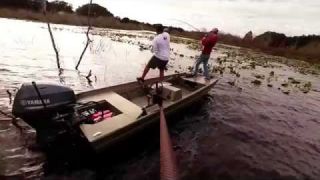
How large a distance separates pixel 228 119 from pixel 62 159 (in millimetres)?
7428

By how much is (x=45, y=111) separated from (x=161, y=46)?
617 cm

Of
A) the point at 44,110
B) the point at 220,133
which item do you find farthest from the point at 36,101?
the point at 220,133

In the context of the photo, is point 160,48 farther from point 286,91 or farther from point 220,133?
point 286,91

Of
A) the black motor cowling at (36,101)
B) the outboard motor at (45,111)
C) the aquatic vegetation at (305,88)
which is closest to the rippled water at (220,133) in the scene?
the aquatic vegetation at (305,88)

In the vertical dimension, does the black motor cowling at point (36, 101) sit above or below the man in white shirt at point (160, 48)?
below

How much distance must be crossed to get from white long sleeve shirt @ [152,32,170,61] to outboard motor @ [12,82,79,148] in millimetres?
5537

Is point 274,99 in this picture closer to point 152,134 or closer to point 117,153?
point 152,134

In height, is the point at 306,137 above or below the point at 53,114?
below

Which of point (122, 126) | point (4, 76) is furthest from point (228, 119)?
point (4, 76)

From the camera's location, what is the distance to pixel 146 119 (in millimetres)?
8484

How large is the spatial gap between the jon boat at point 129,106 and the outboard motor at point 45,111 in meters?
0.47

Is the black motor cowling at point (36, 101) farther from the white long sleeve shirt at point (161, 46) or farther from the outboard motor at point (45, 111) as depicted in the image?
the white long sleeve shirt at point (161, 46)

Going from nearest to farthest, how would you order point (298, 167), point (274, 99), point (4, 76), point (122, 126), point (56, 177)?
1. point (56, 177)
2. point (122, 126)
3. point (298, 167)
4. point (4, 76)
5. point (274, 99)

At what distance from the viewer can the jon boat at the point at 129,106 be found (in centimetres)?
716
